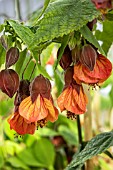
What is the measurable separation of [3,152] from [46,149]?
13 centimetres

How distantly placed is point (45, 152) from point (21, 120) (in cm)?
89

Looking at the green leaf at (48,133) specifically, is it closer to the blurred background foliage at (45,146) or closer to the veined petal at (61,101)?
the blurred background foliage at (45,146)

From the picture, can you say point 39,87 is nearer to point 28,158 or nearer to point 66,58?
point 66,58

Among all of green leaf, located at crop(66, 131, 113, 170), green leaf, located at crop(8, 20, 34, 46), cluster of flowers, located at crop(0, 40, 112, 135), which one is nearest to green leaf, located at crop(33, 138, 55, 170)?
green leaf, located at crop(66, 131, 113, 170)

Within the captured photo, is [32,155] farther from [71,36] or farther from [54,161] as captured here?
[71,36]

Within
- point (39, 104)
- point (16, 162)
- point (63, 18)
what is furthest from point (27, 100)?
point (16, 162)

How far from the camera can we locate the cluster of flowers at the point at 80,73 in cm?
58

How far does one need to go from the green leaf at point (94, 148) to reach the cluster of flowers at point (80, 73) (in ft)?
0.23

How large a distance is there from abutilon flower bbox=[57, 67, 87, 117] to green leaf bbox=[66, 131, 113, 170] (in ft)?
0.28

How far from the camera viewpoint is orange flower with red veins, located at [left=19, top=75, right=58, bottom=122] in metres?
0.58

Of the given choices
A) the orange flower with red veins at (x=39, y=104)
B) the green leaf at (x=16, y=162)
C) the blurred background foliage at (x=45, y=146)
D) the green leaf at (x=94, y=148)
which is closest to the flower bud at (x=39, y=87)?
the orange flower with red veins at (x=39, y=104)

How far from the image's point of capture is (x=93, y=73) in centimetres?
58

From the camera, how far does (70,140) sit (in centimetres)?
150

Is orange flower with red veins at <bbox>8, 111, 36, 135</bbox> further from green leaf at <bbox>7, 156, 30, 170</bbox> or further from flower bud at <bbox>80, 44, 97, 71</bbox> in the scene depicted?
green leaf at <bbox>7, 156, 30, 170</bbox>
